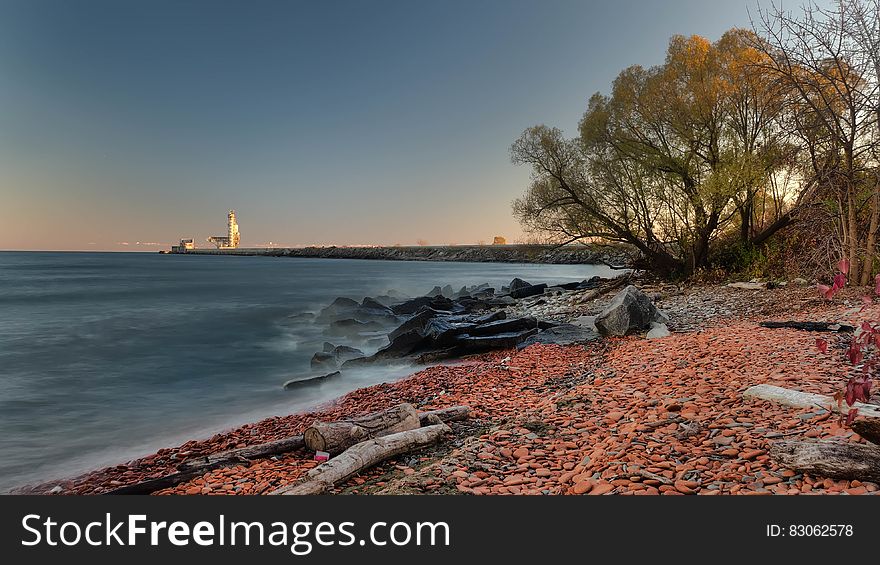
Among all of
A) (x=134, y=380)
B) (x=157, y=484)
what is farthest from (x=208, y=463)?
(x=134, y=380)

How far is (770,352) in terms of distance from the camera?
19.5ft

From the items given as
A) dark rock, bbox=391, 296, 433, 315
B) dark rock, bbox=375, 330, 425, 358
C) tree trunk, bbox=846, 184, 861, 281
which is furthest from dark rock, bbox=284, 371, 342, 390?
tree trunk, bbox=846, 184, 861, 281

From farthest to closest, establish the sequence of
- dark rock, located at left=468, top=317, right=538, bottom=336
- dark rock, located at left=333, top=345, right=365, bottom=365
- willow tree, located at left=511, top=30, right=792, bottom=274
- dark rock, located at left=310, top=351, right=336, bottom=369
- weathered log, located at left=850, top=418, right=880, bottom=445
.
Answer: willow tree, located at left=511, top=30, right=792, bottom=274 < dark rock, located at left=333, top=345, right=365, bottom=365 < dark rock, located at left=310, top=351, right=336, bottom=369 < dark rock, located at left=468, top=317, right=538, bottom=336 < weathered log, located at left=850, top=418, right=880, bottom=445

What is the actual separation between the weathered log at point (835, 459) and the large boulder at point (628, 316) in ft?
21.7

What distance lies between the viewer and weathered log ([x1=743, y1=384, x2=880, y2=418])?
3.65m

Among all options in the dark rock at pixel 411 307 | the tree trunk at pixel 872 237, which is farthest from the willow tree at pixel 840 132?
the dark rock at pixel 411 307

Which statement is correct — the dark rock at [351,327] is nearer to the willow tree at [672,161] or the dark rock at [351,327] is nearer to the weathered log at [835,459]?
the willow tree at [672,161]

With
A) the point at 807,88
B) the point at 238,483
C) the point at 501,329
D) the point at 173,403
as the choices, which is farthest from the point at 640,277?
the point at 238,483

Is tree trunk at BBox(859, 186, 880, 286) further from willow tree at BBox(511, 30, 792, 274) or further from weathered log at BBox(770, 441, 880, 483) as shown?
weathered log at BBox(770, 441, 880, 483)

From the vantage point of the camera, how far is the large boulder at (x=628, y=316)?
9648mm

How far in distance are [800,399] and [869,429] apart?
1.02 meters

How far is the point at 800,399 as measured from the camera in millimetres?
4059

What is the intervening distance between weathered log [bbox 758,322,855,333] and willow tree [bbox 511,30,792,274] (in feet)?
29.9
